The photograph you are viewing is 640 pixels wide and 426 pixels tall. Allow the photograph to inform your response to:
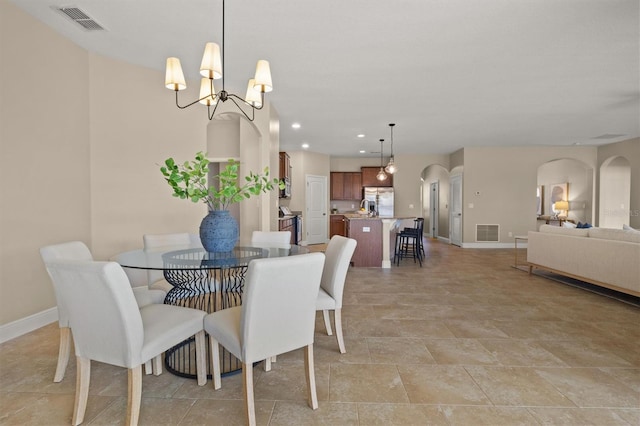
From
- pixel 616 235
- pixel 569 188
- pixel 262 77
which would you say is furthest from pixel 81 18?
pixel 569 188

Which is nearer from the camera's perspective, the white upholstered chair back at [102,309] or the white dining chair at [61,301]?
the white upholstered chair back at [102,309]

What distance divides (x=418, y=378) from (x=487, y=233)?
735cm

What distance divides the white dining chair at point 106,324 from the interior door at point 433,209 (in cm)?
1002

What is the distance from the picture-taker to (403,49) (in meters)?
3.21

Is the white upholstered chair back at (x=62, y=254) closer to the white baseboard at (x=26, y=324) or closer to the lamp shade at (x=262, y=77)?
the white baseboard at (x=26, y=324)

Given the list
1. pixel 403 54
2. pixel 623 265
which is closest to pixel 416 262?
pixel 623 265

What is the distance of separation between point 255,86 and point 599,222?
939 cm

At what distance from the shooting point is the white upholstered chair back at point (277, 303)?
1.46 metres

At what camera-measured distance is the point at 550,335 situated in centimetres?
269

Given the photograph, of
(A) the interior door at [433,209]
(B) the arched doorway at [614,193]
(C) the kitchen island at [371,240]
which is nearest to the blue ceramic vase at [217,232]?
(C) the kitchen island at [371,240]

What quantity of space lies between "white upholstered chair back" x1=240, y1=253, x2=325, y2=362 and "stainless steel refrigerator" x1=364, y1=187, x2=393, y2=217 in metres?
7.71

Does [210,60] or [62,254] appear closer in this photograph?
[62,254]

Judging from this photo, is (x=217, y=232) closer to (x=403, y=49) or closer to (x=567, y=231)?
(x=403, y=49)

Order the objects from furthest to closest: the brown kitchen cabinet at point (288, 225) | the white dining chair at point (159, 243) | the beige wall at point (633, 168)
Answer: the beige wall at point (633, 168)
the brown kitchen cabinet at point (288, 225)
the white dining chair at point (159, 243)
